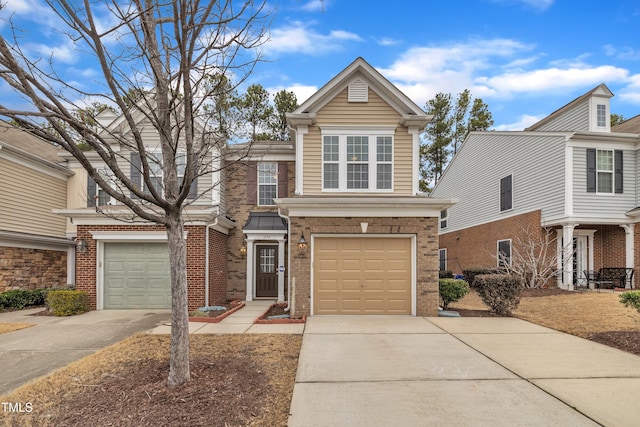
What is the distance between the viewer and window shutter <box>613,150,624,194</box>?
14.0 m

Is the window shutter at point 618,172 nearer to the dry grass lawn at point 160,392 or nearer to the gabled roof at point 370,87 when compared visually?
the gabled roof at point 370,87

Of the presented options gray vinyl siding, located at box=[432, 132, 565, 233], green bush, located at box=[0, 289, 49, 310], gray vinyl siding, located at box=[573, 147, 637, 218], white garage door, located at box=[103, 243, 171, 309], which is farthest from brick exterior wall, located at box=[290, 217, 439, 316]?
green bush, located at box=[0, 289, 49, 310]

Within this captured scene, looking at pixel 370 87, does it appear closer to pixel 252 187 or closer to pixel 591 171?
pixel 252 187

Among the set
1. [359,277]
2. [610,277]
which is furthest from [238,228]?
[610,277]

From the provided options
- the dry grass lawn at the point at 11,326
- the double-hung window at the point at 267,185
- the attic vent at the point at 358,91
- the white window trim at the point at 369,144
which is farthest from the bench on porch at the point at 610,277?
the dry grass lawn at the point at 11,326

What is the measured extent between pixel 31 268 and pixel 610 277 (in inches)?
901

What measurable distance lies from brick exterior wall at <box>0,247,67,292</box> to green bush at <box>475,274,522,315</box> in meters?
15.5

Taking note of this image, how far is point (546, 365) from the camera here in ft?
17.5

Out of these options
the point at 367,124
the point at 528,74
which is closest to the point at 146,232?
the point at 367,124

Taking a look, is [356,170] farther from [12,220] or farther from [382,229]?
[12,220]

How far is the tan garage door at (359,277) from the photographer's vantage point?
931 cm

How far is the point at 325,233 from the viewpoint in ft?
30.6

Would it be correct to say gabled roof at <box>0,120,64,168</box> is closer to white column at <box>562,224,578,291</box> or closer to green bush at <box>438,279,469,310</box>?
green bush at <box>438,279,469,310</box>

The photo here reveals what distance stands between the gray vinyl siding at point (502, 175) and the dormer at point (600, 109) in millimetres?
2040
